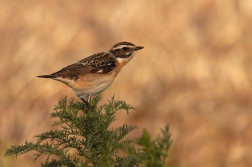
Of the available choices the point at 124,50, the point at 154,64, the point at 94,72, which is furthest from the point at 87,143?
the point at 154,64

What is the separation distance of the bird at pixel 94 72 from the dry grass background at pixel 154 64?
4349mm

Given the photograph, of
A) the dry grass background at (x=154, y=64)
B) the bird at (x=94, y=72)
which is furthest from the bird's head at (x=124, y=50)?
the dry grass background at (x=154, y=64)

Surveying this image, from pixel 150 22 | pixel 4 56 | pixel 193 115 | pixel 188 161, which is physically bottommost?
pixel 188 161

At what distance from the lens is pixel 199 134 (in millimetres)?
11297

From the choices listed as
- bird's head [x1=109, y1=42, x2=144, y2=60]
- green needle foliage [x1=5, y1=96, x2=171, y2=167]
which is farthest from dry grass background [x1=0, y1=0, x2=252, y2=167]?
green needle foliage [x1=5, y1=96, x2=171, y2=167]

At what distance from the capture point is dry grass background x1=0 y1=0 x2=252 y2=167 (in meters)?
11.3

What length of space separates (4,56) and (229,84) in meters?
4.12

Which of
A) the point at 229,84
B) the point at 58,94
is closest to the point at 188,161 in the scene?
the point at 229,84

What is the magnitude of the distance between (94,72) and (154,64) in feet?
18.1

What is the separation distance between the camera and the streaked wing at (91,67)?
659 centimetres

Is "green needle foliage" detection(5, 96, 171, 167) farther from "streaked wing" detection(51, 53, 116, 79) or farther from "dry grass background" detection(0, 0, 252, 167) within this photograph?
"dry grass background" detection(0, 0, 252, 167)

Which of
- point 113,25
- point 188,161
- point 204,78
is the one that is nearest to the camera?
point 188,161

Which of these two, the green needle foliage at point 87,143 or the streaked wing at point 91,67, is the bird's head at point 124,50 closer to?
the streaked wing at point 91,67

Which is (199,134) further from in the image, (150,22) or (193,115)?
(150,22)
